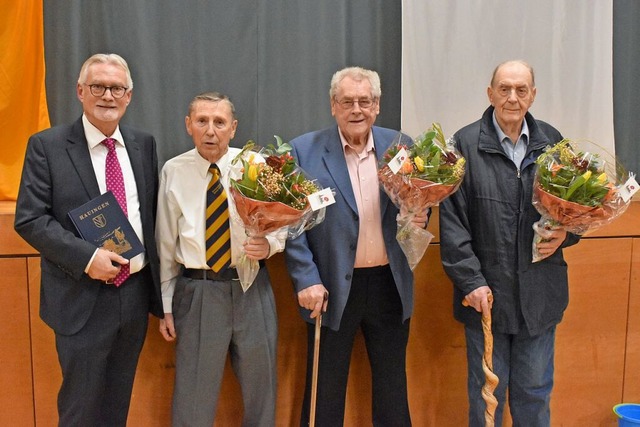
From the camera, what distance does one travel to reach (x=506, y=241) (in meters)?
2.42

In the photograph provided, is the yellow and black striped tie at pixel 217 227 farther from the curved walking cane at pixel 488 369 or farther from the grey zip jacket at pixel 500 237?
the curved walking cane at pixel 488 369

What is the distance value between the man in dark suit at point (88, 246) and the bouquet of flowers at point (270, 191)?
1.44ft

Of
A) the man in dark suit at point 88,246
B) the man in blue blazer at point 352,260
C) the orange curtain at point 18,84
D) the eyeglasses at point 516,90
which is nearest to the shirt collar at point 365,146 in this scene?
the man in blue blazer at point 352,260

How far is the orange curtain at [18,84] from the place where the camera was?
2.98 meters

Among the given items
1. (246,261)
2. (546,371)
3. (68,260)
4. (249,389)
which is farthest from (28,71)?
(546,371)

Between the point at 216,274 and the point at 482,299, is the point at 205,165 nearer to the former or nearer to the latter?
the point at 216,274

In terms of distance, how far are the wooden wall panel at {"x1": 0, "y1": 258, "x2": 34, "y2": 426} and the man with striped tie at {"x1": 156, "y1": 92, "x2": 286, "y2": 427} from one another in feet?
2.23

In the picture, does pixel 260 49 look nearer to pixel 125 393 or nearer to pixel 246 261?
pixel 246 261

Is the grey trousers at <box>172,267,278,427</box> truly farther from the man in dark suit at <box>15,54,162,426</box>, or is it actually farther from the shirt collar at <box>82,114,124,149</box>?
the shirt collar at <box>82,114,124,149</box>

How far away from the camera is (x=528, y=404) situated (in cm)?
256

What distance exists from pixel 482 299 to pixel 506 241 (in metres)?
0.25

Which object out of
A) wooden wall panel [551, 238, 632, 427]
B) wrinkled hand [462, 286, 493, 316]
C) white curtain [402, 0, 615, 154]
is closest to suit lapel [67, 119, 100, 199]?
wrinkled hand [462, 286, 493, 316]

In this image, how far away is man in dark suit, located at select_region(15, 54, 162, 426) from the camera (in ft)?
7.00

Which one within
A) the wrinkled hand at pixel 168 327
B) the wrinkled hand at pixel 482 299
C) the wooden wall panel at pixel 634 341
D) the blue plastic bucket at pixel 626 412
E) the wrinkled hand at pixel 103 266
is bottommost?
the blue plastic bucket at pixel 626 412
